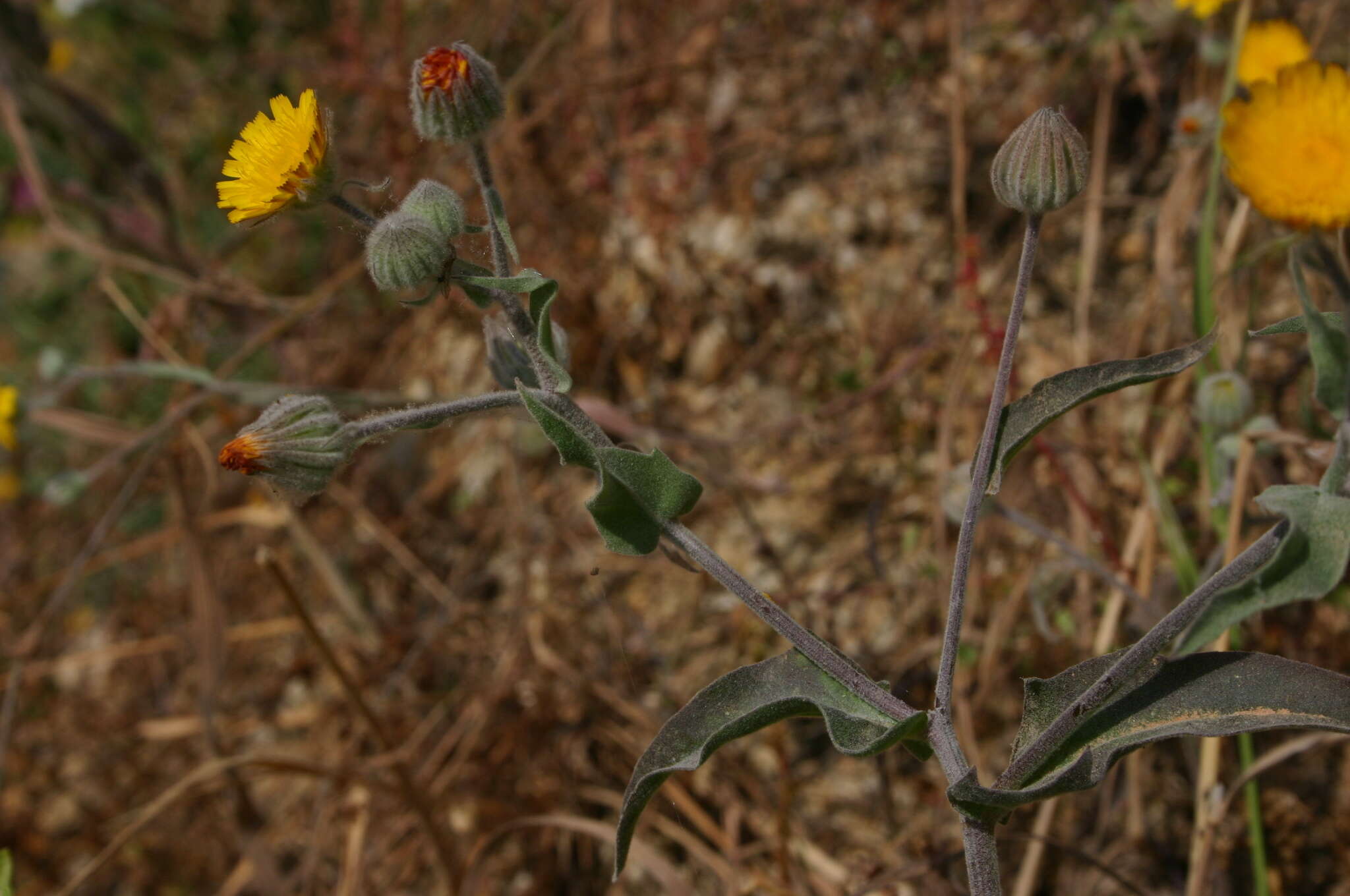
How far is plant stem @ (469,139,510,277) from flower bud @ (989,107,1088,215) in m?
0.67

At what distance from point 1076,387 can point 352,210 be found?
1.05 metres

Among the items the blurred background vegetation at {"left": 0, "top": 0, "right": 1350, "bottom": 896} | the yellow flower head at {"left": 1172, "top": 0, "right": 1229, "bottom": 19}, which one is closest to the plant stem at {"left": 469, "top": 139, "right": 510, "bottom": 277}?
the blurred background vegetation at {"left": 0, "top": 0, "right": 1350, "bottom": 896}

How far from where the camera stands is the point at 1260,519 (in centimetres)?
198

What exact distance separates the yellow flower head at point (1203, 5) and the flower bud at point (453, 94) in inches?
75.8

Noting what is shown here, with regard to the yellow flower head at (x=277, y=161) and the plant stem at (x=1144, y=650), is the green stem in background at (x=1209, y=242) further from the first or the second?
the yellow flower head at (x=277, y=161)

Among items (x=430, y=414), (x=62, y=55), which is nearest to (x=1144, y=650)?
(x=430, y=414)

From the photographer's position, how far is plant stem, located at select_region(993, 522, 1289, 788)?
1197mm

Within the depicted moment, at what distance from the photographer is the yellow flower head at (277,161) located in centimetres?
146

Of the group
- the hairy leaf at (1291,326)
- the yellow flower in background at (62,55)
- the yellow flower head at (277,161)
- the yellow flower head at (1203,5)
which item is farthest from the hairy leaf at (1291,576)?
the yellow flower in background at (62,55)

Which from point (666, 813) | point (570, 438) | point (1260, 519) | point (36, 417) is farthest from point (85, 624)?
point (1260, 519)

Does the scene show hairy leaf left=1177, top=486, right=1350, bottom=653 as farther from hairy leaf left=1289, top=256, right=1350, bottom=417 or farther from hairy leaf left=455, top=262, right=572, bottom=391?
hairy leaf left=455, top=262, right=572, bottom=391

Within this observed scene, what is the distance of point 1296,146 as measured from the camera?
44.7 inches

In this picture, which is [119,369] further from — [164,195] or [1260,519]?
[1260,519]

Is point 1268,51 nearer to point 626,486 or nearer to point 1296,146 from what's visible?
point 1296,146
